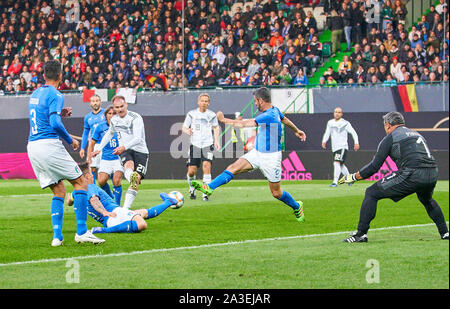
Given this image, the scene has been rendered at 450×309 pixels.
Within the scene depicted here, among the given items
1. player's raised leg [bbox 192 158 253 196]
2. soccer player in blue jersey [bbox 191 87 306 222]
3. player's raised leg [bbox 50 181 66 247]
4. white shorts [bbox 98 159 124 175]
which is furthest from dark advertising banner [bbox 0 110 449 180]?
player's raised leg [bbox 50 181 66 247]

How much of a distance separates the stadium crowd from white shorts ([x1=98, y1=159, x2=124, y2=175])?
11.2 metres

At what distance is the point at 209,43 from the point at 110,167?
1536 centimetres

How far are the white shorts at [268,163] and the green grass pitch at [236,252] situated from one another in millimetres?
726

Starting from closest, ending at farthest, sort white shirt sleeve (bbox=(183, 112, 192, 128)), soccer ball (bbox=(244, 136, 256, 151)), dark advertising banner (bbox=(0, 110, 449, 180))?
white shirt sleeve (bbox=(183, 112, 192, 128)) → dark advertising banner (bbox=(0, 110, 449, 180)) → soccer ball (bbox=(244, 136, 256, 151))

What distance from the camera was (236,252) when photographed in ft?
27.6

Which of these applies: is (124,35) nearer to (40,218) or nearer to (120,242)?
(40,218)

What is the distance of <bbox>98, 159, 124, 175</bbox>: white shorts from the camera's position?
13766 mm

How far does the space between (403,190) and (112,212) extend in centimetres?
386

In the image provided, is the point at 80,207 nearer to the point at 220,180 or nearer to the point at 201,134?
the point at 220,180

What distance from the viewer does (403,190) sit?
29.0 ft

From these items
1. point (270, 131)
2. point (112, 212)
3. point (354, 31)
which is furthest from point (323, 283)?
point (354, 31)

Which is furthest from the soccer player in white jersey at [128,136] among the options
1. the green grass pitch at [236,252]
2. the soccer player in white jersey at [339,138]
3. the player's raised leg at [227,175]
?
the soccer player in white jersey at [339,138]

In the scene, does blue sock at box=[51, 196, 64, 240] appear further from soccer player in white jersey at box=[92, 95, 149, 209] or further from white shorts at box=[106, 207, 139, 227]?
soccer player in white jersey at box=[92, 95, 149, 209]

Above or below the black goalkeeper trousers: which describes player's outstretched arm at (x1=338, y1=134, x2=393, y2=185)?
above
